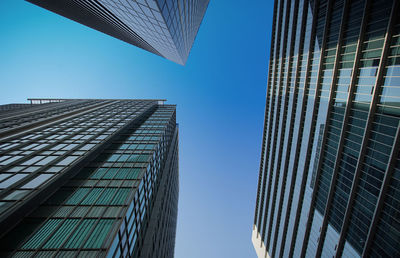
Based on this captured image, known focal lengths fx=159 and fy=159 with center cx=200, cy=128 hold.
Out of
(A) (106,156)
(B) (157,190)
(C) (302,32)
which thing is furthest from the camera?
(C) (302,32)

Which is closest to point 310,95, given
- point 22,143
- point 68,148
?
point 68,148

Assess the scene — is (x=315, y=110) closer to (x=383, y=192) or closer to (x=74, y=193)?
(x=383, y=192)

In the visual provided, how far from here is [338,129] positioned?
91.6 feet

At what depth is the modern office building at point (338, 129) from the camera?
2023 centimetres

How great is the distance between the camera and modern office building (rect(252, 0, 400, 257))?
2023 centimetres

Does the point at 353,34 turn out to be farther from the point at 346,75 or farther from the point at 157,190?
the point at 157,190

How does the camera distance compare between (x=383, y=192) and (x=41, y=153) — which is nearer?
(x=41, y=153)

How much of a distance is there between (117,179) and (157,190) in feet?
32.6

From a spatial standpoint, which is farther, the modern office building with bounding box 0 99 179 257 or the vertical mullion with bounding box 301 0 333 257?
the vertical mullion with bounding box 301 0 333 257

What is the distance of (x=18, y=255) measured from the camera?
9.15 meters

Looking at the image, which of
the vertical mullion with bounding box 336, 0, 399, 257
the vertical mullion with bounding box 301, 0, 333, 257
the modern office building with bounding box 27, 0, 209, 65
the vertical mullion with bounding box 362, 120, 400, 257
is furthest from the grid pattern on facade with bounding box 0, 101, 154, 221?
the vertical mullion with bounding box 301, 0, 333, 257

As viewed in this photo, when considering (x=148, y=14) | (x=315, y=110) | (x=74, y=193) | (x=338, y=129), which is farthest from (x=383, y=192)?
(x=148, y=14)

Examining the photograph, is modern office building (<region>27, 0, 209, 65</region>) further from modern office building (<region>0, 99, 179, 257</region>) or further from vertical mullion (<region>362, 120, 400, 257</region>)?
vertical mullion (<region>362, 120, 400, 257</region>)

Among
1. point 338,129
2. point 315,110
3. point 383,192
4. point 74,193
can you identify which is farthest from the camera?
point 315,110
